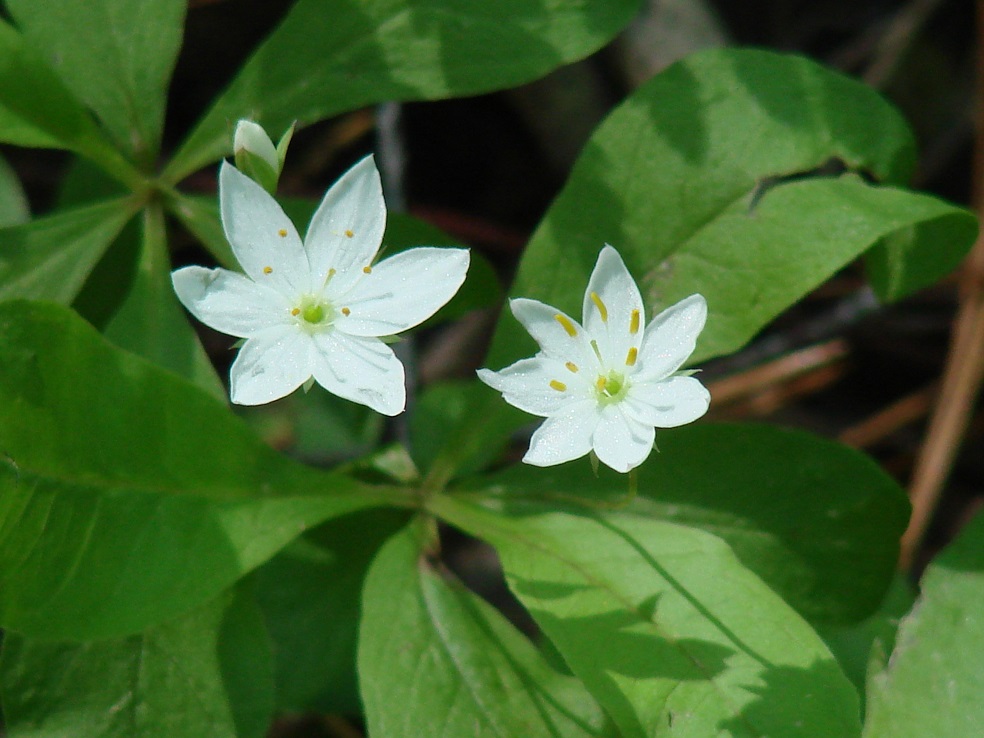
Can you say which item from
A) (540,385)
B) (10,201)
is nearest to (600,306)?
(540,385)

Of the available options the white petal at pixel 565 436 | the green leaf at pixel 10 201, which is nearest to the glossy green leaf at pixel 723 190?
the white petal at pixel 565 436

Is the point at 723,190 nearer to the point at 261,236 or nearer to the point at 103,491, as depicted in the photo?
the point at 261,236

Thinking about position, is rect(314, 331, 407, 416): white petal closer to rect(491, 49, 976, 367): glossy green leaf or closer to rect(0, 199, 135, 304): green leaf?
rect(491, 49, 976, 367): glossy green leaf

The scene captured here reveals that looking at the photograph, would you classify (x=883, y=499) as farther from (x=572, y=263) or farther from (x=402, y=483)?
(x=402, y=483)

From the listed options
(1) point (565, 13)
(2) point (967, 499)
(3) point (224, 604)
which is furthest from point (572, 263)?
(2) point (967, 499)

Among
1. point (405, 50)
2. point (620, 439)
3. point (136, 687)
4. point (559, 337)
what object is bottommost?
point (136, 687)

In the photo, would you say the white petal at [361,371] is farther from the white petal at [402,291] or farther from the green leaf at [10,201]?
the green leaf at [10,201]
